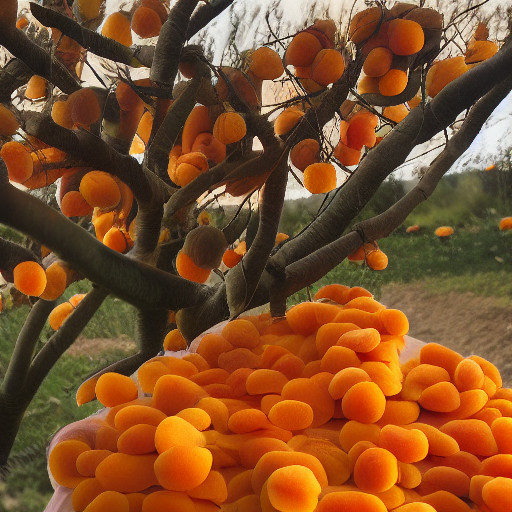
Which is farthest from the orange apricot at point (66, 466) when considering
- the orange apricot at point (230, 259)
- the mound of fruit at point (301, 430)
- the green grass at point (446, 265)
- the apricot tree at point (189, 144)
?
the green grass at point (446, 265)

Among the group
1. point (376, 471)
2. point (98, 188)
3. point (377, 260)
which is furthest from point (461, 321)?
point (98, 188)

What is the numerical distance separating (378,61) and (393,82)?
0.03 metres

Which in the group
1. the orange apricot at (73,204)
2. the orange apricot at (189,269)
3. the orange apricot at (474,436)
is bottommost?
the orange apricot at (474,436)

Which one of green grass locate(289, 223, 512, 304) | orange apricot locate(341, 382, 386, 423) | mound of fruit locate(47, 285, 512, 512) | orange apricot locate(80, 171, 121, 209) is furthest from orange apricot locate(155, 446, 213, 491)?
green grass locate(289, 223, 512, 304)

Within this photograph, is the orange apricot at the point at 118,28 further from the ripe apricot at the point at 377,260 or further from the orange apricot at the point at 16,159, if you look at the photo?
the ripe apricot at the point at 377,260

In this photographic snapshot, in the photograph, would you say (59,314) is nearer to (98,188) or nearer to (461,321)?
(98,188)

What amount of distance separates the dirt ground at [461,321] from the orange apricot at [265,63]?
0.30 meters

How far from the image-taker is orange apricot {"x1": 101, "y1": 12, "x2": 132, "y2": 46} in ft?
1.49

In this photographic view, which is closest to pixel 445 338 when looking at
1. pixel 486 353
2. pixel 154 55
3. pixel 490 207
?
pixel 486 353

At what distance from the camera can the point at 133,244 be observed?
0.49 meters

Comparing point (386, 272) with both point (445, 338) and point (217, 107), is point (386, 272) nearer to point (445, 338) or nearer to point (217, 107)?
point (445, 338)

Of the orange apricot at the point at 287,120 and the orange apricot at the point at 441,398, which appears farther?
the orange apricot at the point at 287,120

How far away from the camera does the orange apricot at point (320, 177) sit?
501 millimetres

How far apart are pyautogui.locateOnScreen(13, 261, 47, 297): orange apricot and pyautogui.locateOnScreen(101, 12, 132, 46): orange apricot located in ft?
0.72
